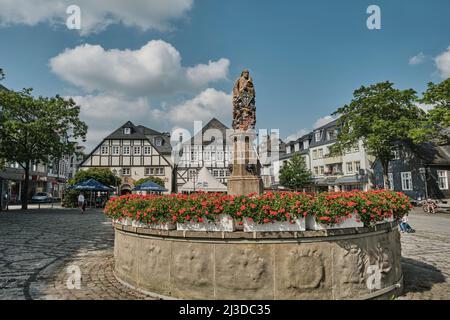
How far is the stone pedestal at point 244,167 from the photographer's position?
26.0 ft

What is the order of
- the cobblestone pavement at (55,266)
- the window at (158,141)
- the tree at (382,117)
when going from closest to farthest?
1. the cobblestone pavement at (55,266)
2. the tree at (382,117)
3. the window at (158,141)

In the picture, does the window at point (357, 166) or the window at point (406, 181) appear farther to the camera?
the window at point (357, 166)

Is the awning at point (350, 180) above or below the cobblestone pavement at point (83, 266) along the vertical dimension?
above

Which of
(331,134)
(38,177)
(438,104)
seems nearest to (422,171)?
(438,104)

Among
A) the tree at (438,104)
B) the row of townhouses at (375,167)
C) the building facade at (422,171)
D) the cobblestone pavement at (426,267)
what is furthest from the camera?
the row of townhouses at (375,167)

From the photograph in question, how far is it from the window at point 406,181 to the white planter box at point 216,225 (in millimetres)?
35098

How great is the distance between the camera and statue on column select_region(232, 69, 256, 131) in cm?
852

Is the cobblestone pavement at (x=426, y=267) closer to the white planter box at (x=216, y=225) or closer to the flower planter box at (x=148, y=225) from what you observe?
the white planter box at (x=216, y=225)

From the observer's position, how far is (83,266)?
7.30 m

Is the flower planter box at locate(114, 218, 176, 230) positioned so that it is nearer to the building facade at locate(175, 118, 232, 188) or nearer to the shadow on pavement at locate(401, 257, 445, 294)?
the shadow on pavement at locate(401, 257, 445, 294)

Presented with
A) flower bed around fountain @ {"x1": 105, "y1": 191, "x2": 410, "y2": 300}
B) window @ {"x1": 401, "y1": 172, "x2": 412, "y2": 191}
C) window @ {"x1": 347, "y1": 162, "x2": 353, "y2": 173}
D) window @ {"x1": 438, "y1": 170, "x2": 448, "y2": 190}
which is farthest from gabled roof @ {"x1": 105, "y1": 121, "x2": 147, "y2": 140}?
flower bed around fountain @ {"x1": 105, "y1": 191, "x2": 410, "y2": 300}

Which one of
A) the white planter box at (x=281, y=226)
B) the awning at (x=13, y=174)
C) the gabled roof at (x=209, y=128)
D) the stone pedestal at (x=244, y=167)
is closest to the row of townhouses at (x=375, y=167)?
the gabled roof at (x=209, y=128)
